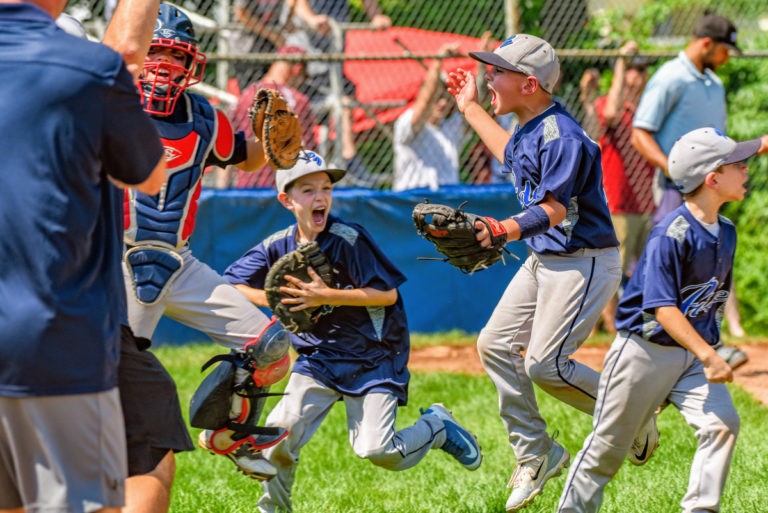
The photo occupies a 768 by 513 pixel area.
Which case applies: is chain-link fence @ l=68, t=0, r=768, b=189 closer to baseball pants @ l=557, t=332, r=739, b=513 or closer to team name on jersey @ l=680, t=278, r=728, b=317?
team name on jersey @ l=680, t=278, r=728, b=317

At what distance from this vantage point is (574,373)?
4.82 metres

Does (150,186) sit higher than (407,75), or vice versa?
(150,186)

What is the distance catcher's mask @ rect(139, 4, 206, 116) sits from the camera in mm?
4805

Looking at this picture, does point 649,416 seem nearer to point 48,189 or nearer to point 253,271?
point 253,271

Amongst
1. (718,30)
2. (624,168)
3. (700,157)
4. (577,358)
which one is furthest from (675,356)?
(624,168)

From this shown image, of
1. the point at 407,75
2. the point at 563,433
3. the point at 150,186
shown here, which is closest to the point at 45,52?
the point at 150,186

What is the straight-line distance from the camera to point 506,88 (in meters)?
4.85

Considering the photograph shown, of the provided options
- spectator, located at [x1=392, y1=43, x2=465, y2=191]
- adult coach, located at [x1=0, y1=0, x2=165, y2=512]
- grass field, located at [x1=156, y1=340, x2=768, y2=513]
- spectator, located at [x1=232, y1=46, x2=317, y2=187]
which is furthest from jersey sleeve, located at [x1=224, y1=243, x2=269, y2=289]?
spectator, located at [x1=392, y1=43, x2=465, y2=191]

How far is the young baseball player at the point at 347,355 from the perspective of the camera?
4.93 meters

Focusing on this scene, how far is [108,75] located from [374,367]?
2660 mm

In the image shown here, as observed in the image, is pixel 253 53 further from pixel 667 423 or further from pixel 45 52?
pixel 45 52

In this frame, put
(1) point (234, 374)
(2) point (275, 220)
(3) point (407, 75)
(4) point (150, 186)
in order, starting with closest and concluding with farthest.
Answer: (4) point (150, 186), (1) point (234, 374), (2) point (275, 220), (3) point (407, 75)

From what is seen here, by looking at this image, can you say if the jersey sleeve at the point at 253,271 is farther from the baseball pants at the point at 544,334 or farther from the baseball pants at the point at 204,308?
the baseball pants at the point at 544,334

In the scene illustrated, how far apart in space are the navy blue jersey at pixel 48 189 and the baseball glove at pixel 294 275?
6.92ft
